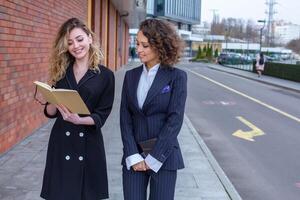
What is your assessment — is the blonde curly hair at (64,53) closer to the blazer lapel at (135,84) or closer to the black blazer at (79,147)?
the black blazer at (79,147)

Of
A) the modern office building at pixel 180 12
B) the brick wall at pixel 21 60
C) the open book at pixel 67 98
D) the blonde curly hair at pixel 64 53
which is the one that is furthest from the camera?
the modern office building at pixel 180 12

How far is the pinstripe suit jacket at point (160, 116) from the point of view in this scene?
10.2 feet

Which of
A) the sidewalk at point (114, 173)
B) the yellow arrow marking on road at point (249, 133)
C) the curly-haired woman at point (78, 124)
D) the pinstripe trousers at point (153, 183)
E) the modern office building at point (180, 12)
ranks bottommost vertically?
the yellow arrow marking on road at point (249, 133)

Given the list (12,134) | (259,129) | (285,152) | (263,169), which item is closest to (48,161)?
(12,134)

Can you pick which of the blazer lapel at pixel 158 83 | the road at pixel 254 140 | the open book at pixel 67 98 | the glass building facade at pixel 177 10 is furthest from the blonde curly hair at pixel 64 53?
the glass building facade at pixel 177 10

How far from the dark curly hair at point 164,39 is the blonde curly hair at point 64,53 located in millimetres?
418

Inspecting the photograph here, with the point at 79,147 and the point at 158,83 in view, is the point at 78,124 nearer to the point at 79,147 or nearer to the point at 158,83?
the point at 79,147

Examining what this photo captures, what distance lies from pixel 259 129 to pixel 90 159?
8207mm

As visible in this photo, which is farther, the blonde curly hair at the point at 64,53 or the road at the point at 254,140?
the road at the point at 254,140

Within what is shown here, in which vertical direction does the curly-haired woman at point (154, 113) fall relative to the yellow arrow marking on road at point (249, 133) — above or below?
above

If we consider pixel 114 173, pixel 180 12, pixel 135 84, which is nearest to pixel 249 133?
pixel 114 173

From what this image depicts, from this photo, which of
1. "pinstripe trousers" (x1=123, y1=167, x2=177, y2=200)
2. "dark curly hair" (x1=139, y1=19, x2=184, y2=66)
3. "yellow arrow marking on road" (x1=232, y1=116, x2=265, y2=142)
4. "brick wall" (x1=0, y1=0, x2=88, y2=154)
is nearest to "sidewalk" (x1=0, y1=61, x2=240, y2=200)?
"brick wall" (x1=0, y1=0, x2=88, y2=154)

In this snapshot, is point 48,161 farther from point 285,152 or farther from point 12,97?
point 285,152

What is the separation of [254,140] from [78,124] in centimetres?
691
